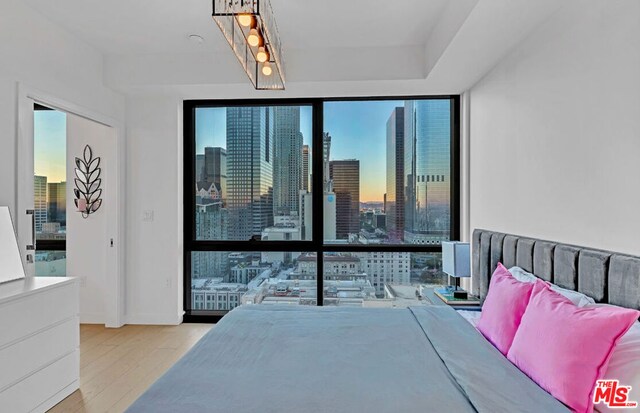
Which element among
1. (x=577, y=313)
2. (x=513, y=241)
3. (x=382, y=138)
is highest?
(x=382, y=138)

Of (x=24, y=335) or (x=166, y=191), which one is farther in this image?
(x=166, y=191)

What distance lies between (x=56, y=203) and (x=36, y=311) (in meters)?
2.56

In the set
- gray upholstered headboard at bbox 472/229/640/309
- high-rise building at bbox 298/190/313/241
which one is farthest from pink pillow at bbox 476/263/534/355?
high-rise building at bbox 298/190/313/241

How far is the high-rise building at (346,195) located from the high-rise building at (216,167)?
49.7 inches

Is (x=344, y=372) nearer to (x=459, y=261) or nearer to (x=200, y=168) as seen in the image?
(x=459, y=261)

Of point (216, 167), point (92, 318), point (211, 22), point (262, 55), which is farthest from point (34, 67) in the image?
point (92, 318)

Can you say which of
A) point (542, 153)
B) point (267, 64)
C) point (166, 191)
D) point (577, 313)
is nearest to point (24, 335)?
point (166, 191)

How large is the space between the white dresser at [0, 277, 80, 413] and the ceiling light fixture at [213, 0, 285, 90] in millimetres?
1931

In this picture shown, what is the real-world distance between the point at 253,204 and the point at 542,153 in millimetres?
2921

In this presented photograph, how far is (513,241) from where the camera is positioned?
95.8 inches

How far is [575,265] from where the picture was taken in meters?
1.76

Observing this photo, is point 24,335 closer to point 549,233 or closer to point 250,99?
point 250,99

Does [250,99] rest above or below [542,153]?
above

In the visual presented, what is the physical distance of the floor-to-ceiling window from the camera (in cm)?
422
